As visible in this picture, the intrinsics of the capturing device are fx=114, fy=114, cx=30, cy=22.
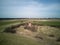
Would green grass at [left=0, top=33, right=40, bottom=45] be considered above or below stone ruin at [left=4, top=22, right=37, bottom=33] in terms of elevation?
below

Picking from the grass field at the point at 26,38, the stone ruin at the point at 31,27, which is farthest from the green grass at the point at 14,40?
the stone ruin at the point at 31,27

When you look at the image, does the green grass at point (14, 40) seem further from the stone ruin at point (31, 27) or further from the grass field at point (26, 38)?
the stone ruin at point (31, 27)

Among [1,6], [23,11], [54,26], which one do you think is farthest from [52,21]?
[1,6]

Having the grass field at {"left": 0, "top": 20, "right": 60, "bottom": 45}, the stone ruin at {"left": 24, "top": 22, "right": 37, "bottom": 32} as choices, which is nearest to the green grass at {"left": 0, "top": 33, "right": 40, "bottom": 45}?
the grass field at {"left": 0, "top": 20, "right": 60, "bottom": 45}

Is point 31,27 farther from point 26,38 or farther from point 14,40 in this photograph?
point 14,40

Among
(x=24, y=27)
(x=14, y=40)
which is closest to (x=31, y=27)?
(x=24, y=27)

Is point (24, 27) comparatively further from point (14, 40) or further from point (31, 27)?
point (14, 40)

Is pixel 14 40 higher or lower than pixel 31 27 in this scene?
lower

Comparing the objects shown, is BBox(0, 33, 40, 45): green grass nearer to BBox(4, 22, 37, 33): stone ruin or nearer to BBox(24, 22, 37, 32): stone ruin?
BBox(4, 22, 37, 33): stone ruin

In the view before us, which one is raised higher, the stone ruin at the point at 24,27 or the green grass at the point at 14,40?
the stone ruin at the point at 24,27

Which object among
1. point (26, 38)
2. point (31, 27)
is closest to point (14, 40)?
point (26, 38)

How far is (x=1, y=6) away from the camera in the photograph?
2129 mm

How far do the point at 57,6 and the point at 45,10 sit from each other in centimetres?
24

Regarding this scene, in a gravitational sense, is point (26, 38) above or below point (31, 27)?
below
